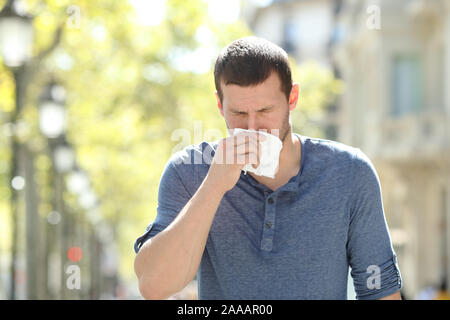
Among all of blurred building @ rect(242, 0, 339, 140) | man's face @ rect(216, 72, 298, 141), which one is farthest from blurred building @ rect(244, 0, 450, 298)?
blurred building @ rect(242, 0, 339, 140)

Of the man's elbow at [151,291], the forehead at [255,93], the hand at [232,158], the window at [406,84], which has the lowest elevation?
the man's elbow at [151,291]

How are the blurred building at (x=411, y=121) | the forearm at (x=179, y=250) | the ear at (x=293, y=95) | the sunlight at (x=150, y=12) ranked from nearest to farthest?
the forearm at (x=179, y=250)
the ear at (x=293, y=95)
the sunlight at (x=150, y=12)
the blurred building at (x=411, y=121)

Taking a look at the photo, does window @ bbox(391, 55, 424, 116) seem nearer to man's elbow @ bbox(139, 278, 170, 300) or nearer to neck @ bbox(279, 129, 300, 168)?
neck @ bbox(279, 129, 300, 168)

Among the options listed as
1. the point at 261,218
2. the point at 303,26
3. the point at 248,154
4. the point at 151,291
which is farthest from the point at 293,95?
the point at 303,26

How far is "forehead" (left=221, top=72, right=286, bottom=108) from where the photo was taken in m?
2.67

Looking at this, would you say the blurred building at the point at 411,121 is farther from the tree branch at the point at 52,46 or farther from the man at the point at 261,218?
the man at the point at 261,218

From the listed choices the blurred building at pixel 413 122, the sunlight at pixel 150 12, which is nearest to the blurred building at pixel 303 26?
the blurred building at pixel 413 122

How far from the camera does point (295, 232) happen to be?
268cm

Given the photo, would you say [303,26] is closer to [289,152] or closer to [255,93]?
[289,152]

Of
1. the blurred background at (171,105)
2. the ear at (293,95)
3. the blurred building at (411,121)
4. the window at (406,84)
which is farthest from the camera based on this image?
the window at (406,84)

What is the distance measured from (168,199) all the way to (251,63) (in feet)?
1.91

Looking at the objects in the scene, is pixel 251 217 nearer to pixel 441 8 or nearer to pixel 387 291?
pixel 387 291

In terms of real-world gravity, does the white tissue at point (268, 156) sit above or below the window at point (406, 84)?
below

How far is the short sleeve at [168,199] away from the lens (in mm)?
2688
